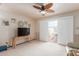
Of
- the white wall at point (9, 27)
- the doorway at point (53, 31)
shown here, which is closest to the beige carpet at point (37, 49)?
the doorway at point (53, 31)

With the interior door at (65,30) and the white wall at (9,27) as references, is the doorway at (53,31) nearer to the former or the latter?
the interior door at (65,30)

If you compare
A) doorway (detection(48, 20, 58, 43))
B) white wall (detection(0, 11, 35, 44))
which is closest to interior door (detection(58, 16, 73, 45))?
doorway (detection(48, 20, 58, 43))

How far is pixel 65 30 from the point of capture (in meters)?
1.76

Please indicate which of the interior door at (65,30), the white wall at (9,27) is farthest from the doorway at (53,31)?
the white wall at (9,27)

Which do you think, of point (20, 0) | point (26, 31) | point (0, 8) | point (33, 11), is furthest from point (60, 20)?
point (20, 0)

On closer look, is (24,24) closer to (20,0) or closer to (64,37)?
(64,37)

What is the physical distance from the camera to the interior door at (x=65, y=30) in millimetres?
1688

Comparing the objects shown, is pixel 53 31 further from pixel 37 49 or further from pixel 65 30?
pixel 37 49

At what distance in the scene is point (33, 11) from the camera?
1661 millimetres

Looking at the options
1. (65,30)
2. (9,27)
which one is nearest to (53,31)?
(65,30)

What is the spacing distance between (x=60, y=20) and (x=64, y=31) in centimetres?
26

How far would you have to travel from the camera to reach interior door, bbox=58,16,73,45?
169 cm

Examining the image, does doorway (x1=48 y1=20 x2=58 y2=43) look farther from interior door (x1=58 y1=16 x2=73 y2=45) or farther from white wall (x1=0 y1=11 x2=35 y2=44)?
white wall (x1=0 y1=11 x2=35 y2=44)

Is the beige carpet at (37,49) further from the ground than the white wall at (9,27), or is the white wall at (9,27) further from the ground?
the white wall at (9,27)
